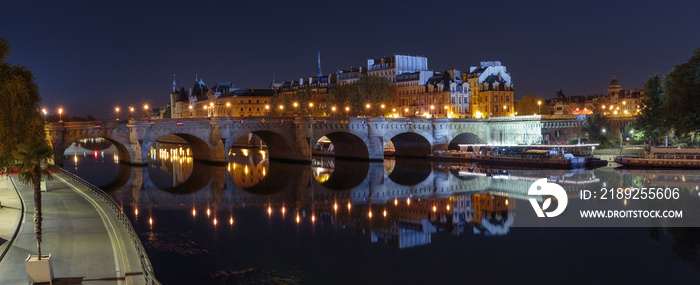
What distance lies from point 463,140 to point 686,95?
44744mm

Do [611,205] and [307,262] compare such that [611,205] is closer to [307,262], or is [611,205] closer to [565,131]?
[307,262]

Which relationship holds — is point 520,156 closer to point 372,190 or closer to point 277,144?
point 372,190

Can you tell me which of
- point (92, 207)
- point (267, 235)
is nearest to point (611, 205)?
point (267, 235)

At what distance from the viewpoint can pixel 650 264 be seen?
26.9m

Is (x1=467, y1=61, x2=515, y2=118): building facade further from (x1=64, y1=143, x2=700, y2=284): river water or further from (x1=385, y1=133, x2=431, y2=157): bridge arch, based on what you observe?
(x1=64, y1=143, x2=700, y2=284): river water

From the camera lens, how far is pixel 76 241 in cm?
2358

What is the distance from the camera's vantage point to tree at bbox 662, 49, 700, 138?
5447 centimetres

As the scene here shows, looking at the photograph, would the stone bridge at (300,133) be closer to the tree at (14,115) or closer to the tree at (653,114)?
the tree at (653,114)

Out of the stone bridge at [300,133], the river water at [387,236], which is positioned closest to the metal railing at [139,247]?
the river water at [387,236]

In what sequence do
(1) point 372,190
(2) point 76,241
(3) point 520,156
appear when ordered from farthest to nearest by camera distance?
(3) point 520,156, (1) point 372,190, (2) point 76,241

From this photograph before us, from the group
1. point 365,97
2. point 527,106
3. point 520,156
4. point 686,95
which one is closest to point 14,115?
point 686,95

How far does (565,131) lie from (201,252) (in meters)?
76.9

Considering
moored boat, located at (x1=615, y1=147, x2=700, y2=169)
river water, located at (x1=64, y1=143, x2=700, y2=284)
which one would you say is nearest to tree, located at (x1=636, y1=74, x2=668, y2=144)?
moored boat, located at (x1=615, y1=147, x2=700, y2=169)

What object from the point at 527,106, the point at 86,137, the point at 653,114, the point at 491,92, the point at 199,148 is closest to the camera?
the point at 86,137
